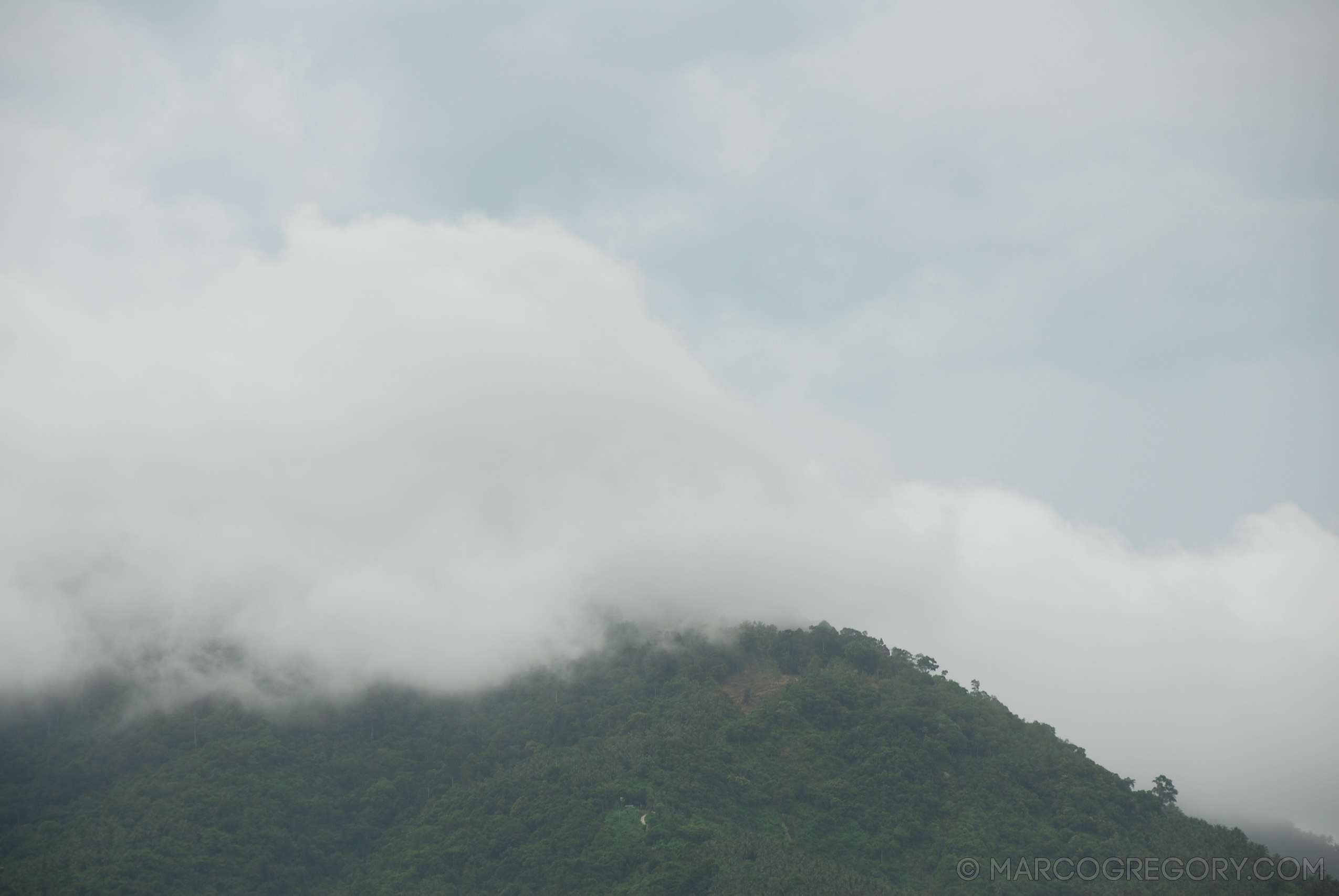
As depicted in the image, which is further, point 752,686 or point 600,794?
point 752,686

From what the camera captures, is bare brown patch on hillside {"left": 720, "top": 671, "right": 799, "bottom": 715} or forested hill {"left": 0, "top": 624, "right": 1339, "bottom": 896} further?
bare brown patch on hillside {"left": 720, "top": 671, "right": 799, "bottom": 715}

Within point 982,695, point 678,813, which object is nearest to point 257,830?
point 678,813

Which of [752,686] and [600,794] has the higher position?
[752,686]

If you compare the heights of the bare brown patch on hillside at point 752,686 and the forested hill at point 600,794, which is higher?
the bare brown patch on hillside at point 752,686

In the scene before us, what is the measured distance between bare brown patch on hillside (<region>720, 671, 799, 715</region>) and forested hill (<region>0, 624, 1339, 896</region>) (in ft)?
1.19

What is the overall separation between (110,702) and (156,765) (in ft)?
56.9

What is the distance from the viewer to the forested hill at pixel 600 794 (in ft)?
289

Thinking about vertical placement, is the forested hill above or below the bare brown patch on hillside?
below

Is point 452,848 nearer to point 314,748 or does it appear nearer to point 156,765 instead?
point 314,748

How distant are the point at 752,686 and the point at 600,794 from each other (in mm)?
28294

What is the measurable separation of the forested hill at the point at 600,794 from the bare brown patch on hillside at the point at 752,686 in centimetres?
36

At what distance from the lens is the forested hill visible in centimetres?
8812

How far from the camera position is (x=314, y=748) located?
10944 centimetres

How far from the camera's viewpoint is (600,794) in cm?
9725
